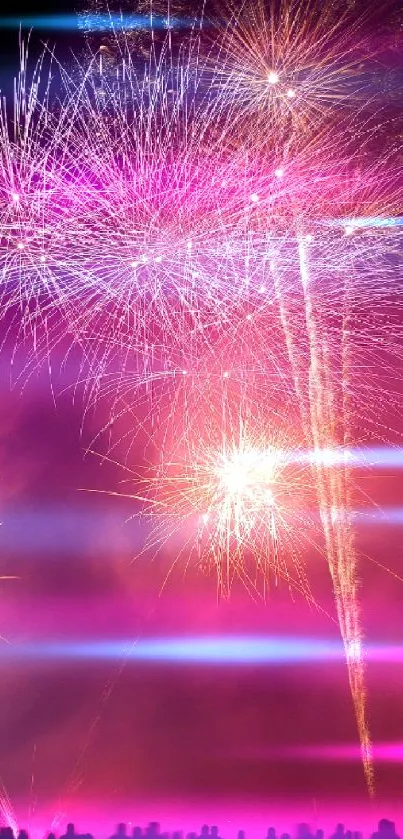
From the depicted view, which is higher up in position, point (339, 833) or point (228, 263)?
point (228, 263)

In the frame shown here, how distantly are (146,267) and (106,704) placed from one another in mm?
983

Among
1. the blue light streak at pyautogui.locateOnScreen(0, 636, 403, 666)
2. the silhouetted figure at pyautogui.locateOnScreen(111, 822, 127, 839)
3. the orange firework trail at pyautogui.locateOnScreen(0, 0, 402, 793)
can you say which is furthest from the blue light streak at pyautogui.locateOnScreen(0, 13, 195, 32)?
the silhouetted figure at pyautogui.locateOnScreen(111, 822, 127, 839)

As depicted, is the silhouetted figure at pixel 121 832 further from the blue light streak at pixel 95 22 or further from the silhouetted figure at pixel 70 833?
the blue light streak at pixel 95 22

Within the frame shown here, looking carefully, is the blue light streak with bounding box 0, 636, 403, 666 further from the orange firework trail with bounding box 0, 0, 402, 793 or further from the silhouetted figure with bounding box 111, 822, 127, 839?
the silhouetted figure with bounding box 111, 822, 127, 839

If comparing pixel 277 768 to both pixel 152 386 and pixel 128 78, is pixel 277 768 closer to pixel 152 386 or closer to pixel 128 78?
pixel 152 386

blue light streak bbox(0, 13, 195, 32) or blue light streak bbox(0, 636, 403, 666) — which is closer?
blue light streak bbox(0, 13, 195, 32)

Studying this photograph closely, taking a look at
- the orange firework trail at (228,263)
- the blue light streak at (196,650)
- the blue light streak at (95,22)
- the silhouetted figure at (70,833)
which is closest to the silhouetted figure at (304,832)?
the orange firework trail at (228,263)

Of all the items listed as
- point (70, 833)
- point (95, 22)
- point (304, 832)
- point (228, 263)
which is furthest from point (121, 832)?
point (95, 22)

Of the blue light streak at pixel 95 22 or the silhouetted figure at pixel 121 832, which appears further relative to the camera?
the silhouetted figure at pixel 121 832

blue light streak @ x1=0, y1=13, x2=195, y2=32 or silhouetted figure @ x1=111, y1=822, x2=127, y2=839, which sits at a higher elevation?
blue light streak @ x1=0, y1=13, x2=195, y2=32

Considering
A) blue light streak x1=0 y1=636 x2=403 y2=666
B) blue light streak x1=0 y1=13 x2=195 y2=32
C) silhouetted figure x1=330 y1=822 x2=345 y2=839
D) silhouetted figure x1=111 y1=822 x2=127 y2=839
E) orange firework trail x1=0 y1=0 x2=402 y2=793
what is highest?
blue light streak x1=0 y1=13 x2=195 y2=32

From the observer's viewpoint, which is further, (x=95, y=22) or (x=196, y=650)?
(x=196, y=650)

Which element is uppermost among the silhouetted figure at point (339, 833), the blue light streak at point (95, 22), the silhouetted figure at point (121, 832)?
the blue light streak at point (95, 22)

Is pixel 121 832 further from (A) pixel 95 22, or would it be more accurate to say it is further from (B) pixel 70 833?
(A) pixel 95 22
